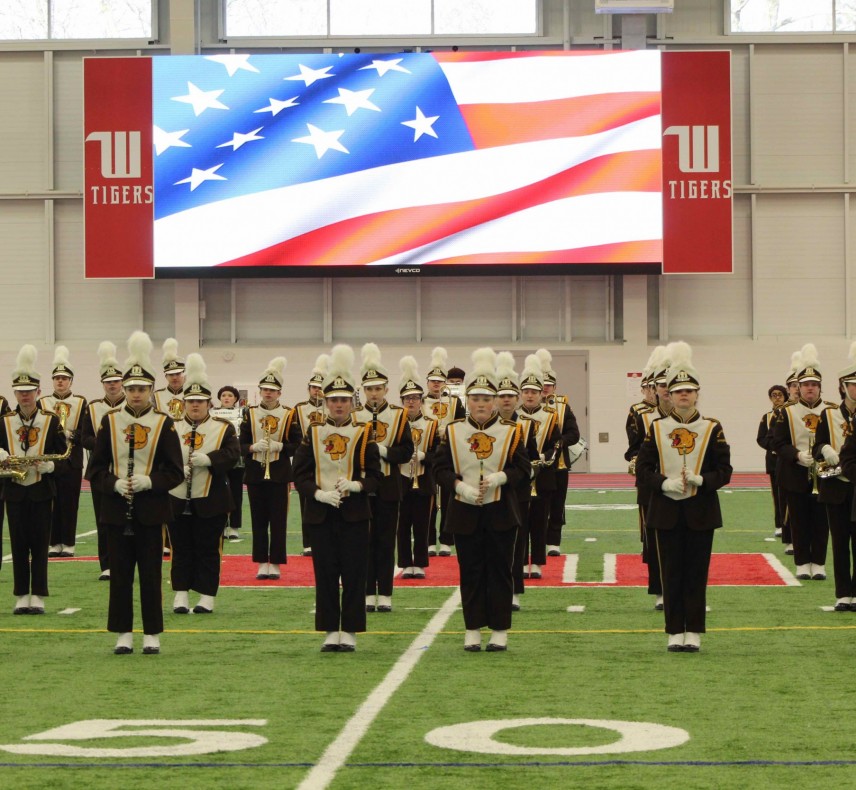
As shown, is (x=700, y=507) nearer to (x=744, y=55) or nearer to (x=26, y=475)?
(x=26, y=475)

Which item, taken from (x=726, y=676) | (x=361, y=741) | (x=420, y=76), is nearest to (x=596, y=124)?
(x=420, y=76)

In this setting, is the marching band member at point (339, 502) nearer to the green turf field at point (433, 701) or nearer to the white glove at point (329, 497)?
the white glove at point (329, 497)

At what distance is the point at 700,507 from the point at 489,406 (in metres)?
1.55

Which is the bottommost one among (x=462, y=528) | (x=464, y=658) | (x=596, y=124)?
(x=464, y=658)

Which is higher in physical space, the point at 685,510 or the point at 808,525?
the point at 685,510

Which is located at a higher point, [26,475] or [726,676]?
[26,475]

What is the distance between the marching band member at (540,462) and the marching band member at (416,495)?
958 millimetres

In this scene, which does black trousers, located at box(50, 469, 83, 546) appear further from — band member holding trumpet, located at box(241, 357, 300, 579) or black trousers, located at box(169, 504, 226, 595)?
black trousers, located at box(169, 504, 226, 595)

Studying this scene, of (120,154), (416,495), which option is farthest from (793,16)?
(416,495)

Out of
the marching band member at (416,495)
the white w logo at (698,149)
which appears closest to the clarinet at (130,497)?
the marching band member at (416,495)

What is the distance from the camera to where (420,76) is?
101 feet

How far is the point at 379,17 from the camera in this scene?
33344mm

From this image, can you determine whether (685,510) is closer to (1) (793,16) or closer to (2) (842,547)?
(2) (842,547)

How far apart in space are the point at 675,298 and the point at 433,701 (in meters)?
25.2
